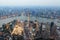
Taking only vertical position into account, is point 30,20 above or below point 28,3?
below

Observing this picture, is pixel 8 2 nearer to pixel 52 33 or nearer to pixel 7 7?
pixel 7 7

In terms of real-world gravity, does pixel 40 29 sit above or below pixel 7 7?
below

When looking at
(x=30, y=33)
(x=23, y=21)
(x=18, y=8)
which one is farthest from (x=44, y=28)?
(x=18, y=8)

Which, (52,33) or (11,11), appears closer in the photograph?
(52,33)

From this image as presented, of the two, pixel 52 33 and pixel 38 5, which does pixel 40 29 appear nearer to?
pixel 52 33

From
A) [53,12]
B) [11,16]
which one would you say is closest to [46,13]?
[53,12]

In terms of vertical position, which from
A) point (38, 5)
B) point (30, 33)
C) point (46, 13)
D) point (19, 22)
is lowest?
point (30, 33)

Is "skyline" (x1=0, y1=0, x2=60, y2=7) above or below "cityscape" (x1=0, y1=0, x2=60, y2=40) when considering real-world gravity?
above

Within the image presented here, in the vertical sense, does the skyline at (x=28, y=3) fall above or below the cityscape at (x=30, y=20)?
above

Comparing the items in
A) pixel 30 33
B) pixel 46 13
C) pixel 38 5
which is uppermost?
pixel 38 5
